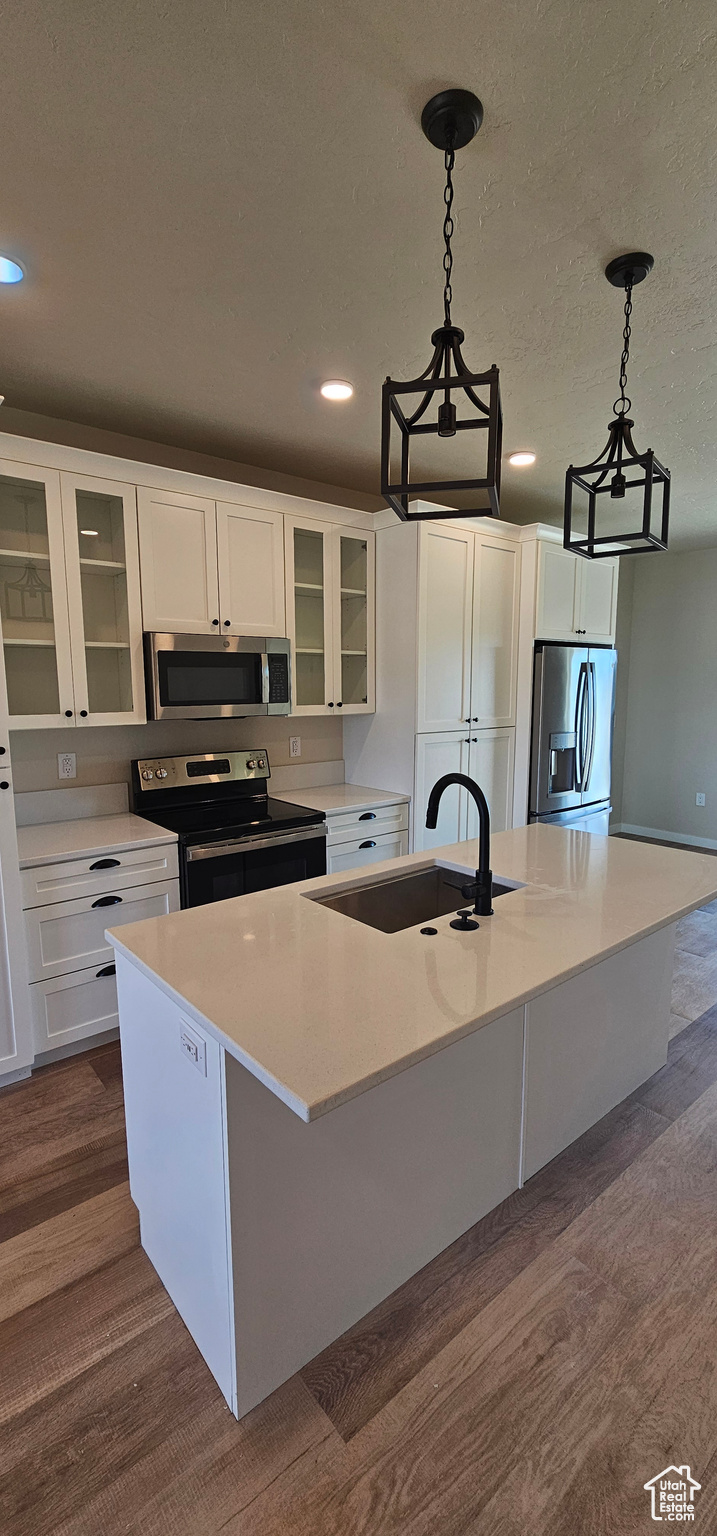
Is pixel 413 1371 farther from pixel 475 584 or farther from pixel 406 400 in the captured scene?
pixel 475 584

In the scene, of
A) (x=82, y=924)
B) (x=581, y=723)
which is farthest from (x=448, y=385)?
(x=581, y=723)

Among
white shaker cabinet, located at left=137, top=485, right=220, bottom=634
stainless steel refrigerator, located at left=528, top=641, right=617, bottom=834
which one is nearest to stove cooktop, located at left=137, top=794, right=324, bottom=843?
white shaker cabinet, located at left=137, top=485, right=220, bottom=634

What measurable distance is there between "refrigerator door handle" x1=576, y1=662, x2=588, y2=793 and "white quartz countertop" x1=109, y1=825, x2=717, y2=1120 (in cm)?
220

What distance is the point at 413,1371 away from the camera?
141 cm

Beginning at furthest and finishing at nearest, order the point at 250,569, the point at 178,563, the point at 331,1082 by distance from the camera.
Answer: the point at 250,569
the point at 178,563
the point at 331,1082

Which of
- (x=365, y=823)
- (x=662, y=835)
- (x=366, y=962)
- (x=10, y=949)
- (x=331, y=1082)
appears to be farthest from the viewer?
(x=662, y=835)

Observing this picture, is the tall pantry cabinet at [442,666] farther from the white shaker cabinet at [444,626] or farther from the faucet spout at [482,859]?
the faucet spout at [482,859]

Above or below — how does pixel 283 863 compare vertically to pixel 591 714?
below

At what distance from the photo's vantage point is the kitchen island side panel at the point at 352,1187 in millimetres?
1263

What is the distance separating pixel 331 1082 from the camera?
96cm

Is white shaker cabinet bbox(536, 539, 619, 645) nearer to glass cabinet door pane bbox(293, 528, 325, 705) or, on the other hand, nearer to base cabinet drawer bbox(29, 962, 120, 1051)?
glass cabinet door pane bbox(293, 528, 325, 705)

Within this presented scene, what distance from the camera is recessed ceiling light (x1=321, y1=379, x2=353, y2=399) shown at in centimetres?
239

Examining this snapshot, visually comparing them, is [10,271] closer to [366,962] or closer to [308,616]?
[308,616]

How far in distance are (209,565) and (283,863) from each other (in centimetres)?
140
